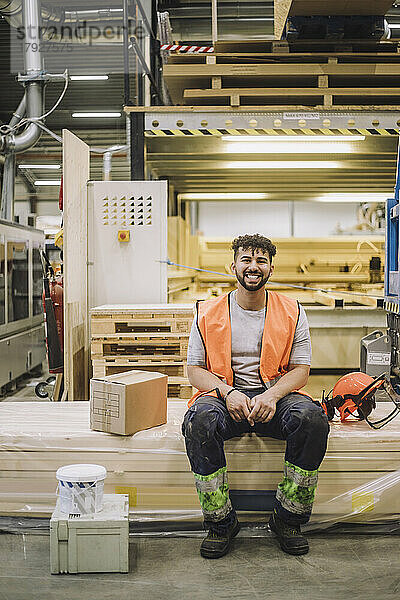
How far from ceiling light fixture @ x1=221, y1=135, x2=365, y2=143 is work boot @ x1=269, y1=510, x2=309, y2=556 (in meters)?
4.21

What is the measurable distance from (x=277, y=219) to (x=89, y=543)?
58.0 ft

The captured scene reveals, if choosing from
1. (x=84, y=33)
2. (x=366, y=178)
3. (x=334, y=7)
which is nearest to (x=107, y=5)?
(x=84, y=33)

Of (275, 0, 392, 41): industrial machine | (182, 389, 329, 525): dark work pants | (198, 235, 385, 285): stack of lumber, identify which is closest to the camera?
(182, 389, 329, 525): dark work pants

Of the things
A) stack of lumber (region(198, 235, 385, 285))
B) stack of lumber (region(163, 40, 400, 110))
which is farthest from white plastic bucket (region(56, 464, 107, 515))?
stack of lumber (region(198, 235, 385, 285))

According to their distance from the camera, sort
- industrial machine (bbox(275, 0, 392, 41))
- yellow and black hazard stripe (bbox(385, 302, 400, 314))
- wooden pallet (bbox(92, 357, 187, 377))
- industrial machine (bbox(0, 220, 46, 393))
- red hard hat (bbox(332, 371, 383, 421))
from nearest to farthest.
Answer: red hard hat (bbox(332, 371, 383, 421))
yellow and black hazard stripe (bbox(385, 302, 400, 314))
wooden pallet (bbox(92, 357, 187, 377))
industrial machine (bbox(275, 0, 392, 41))
industrial machine (bbox(0, 220, 46, 393))

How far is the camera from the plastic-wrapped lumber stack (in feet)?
18.0

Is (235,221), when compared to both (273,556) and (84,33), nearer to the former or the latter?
(84,33)

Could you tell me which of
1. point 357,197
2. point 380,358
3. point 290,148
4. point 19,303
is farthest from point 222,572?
point 357,197

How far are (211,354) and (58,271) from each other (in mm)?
4351

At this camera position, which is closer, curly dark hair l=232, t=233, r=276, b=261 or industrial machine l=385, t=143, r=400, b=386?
curly dark hair l=232, t=233, r=276, b=261

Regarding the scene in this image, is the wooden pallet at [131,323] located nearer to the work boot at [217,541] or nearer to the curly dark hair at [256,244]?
the curly dark hair at [256,244]

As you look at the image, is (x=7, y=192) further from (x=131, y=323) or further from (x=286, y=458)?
(x=286, y=458)

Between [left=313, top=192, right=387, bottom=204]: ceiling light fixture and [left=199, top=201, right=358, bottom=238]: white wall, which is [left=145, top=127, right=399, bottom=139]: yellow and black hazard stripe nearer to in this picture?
[left=313, top=192, right=387, bottom=204]: ceiling light fixture

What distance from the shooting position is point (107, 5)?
11.2 metres
